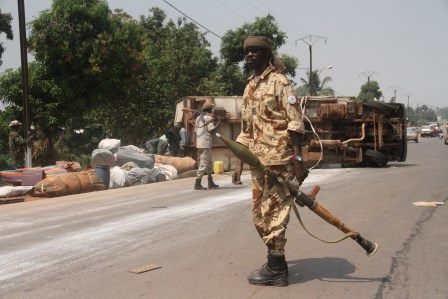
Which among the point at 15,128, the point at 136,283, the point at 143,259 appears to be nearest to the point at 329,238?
the point at 143,259

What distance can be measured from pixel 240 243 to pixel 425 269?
1905 millimetres

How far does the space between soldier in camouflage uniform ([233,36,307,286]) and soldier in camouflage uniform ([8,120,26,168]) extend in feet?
33.6

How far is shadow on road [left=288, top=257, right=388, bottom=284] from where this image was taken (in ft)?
14.5

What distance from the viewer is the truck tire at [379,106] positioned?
16531mm

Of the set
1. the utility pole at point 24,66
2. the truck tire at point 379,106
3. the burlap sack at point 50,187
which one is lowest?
the burlap sack at point 50,187

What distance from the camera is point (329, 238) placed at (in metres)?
5.98

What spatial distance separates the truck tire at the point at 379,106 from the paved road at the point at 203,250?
739cm

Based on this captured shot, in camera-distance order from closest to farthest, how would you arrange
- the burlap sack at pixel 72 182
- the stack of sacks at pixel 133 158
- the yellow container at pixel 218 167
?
the burlap sack at pixel 72 182, the stack of sacks at pixel 133 158, the yellow container at pixel 218 167

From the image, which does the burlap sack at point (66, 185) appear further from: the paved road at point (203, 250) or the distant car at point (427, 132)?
the distant car at point (427, 132)

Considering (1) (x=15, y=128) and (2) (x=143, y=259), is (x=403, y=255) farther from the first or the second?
(1) (x=15, y=128)

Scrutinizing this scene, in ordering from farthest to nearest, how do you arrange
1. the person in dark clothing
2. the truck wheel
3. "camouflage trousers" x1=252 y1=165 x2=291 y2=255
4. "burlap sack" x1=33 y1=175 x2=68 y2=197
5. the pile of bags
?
1. the person in dark clothing
2. the truck wheel
3. the pile of bags
4. "burlap sack" x1=33 y1=175 x2=68 y2=197
5. "camouflage trousers" x1=252 y1=165 x2=291 y2=255

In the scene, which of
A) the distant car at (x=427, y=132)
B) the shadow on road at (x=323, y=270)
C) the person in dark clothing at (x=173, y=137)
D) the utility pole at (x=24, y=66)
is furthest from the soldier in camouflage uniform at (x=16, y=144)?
the distant car at (x=427, y=132)

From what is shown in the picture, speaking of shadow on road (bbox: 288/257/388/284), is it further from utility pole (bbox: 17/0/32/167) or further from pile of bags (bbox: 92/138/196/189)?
utility pole (bbox: 17/0/32/167)

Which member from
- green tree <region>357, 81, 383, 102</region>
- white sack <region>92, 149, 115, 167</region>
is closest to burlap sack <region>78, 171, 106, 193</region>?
white sack <region>92, 149, 115, 167</region>
